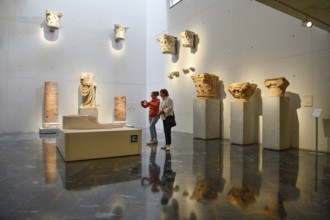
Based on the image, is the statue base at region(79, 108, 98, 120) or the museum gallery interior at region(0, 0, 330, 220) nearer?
the museum gallery interior at region(0, 0, 330, 220)

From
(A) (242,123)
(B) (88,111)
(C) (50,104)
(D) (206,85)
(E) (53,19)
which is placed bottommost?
(A) (242,123)

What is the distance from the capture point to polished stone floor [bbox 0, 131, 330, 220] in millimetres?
2633

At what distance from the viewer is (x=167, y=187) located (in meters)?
3.46

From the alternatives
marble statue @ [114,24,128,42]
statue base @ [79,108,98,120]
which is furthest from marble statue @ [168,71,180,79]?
statue base @ [79,108,98,120]

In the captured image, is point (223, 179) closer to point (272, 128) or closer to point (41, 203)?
point (41, 203)

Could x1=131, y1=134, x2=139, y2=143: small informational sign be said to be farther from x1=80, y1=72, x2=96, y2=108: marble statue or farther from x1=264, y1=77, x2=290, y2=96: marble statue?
x1=80, y1=72, x2=96, y2=108: marble statue

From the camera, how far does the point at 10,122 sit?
1080 cm

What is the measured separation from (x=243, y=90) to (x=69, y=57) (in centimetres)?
853

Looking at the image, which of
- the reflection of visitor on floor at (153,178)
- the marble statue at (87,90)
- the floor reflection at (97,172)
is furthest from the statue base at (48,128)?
the reflection of visitor on floor at (153,178)

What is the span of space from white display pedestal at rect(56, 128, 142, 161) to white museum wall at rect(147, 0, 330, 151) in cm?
429

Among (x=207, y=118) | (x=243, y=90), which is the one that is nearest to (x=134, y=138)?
(x=243, y=90)

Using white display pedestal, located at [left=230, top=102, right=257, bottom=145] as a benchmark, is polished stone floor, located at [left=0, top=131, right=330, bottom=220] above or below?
below

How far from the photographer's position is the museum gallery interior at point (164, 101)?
10.1ft

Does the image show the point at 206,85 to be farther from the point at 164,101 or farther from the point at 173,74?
the point at 173,74
